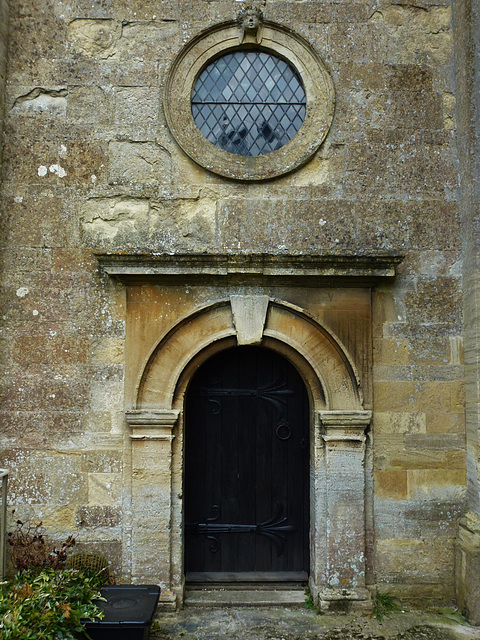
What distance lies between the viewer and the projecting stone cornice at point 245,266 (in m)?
4.39

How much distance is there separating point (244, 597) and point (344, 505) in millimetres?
1171

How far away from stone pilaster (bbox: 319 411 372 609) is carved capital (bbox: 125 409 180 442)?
1.24 meters

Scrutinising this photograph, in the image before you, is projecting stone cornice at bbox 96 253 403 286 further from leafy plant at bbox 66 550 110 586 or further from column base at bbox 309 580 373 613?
column base at bbox 309 580 373 613

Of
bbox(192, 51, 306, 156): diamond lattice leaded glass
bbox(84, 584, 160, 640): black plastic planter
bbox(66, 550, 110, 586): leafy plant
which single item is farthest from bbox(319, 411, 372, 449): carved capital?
bbox(192, 51, 306, 156): diamond lattice leaded glass

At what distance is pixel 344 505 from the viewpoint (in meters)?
4.51

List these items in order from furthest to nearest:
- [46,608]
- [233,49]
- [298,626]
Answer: [233,49], [298,626], [46,608]

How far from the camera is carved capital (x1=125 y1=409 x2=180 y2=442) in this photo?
446 centimetres

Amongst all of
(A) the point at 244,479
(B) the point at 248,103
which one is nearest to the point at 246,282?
(B) the point at 248,103

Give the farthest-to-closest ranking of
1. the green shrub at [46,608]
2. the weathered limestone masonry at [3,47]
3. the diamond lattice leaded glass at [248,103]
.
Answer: the diamond lattice leaded glass at [248,103] < the weathered limestone masonry at [3,47] < the green shrub at [46,608]

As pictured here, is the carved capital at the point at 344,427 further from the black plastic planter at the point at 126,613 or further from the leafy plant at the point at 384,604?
the black plastic planter at the point at 126,613

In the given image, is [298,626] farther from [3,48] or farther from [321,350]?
[3,48]

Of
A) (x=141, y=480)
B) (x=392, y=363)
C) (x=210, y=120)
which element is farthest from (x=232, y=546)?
(x=210, y=120)

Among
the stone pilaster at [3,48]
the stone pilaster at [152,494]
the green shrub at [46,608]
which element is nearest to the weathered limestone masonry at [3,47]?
the stone pilaster at [3,48]

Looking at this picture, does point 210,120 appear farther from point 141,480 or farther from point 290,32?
point 141,480
